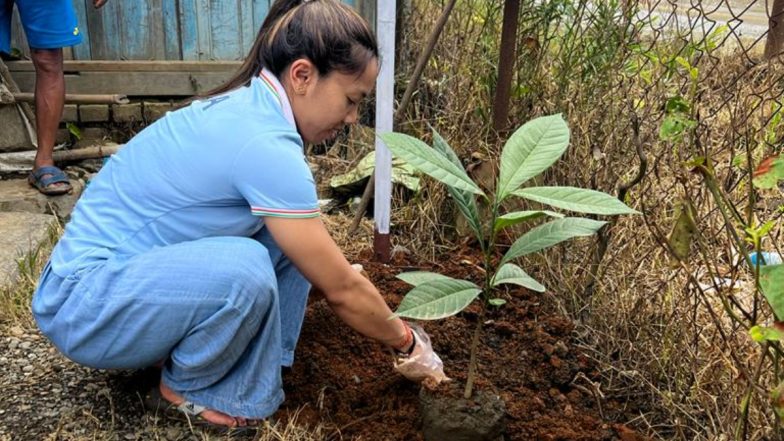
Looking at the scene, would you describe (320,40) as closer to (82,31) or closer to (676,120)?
(676,120)

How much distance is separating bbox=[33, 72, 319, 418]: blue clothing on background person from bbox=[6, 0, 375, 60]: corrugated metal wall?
8.37ft

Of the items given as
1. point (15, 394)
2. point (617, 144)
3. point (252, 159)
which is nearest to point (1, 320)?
point (15, 394)

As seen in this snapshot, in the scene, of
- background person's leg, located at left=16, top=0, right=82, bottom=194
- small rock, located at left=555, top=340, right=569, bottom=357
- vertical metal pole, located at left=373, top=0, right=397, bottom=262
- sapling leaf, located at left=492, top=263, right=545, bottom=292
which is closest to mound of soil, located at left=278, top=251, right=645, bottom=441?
small rock, located at left=555, top=340, right=569, bottom=357

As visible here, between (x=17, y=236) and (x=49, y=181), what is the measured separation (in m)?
0.62

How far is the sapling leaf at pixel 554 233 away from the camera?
1.65 metres

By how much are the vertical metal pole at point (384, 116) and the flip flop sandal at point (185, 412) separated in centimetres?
96

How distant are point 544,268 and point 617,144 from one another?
19.0 inches

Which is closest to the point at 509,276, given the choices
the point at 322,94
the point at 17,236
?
the point at 322,94

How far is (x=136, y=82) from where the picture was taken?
14.1 ft

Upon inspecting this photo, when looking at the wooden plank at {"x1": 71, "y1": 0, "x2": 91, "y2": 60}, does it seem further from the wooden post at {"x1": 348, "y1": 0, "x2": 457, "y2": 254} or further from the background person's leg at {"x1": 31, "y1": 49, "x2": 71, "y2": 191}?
the wooden post at {"x1": 348, "y1": 0, "x2": 457, "y2": 254}

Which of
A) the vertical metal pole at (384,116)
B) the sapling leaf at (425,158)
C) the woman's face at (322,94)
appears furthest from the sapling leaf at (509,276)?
the vertical metal pole at (384,116)

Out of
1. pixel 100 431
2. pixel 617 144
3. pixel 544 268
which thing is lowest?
pixel 100 431

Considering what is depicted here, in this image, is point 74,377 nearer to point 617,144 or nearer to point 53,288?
point 53,288

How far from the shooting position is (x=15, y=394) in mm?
2111
